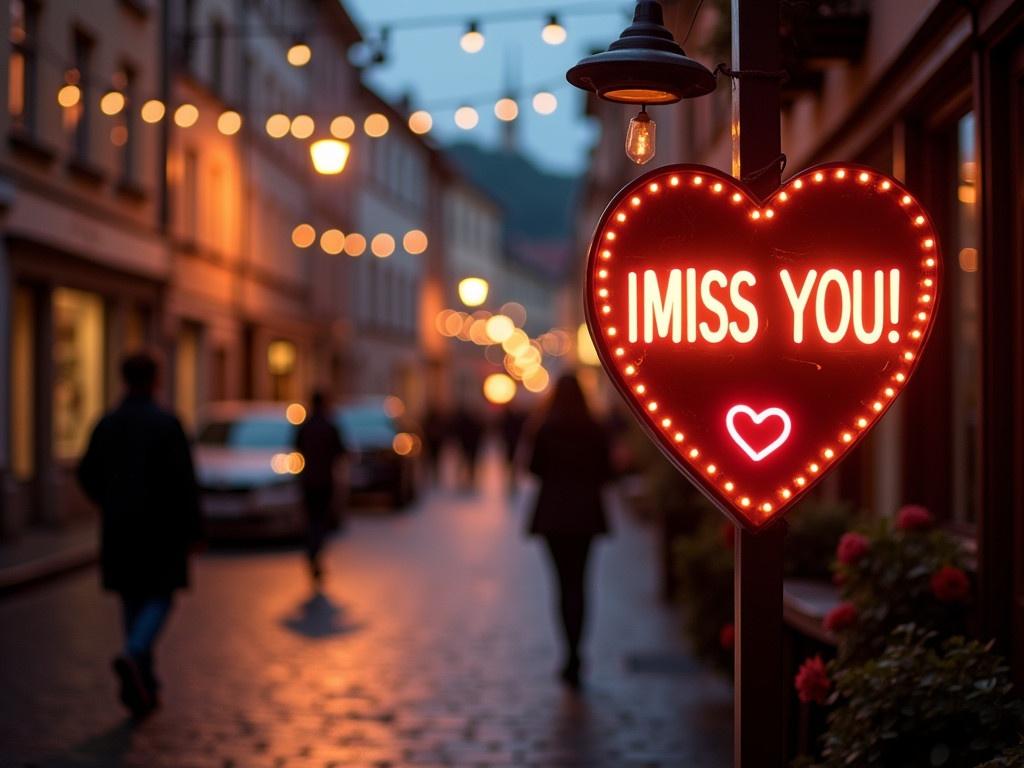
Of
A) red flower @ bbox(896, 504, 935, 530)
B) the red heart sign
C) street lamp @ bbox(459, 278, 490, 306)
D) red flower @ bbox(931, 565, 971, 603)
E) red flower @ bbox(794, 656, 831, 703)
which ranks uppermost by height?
street lamp @ bbox(459, 278, 490, 306)

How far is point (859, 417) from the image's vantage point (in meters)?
3.95

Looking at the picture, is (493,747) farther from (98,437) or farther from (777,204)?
(777,204)

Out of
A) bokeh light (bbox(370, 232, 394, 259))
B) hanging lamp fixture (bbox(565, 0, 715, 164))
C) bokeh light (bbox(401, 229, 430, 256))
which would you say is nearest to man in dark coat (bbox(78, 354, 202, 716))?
hanging lamp fixture (bbox(565, 0, 715, 164))

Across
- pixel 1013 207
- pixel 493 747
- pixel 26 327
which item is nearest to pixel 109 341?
pixel 26 327

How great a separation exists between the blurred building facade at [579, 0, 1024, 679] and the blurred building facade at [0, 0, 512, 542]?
7.78 m

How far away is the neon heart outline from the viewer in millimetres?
3895

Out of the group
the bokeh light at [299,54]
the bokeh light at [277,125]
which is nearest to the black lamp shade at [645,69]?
the bokeh light at [299,54]

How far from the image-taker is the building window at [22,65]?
1822cm

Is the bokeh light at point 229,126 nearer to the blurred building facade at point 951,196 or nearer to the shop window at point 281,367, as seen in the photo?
the shop window at point 281,367

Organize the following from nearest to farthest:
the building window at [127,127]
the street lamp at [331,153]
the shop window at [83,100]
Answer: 1. the street lamp at [331,153]
2. the shop window at [83,100]
3. the building window at [127,127]

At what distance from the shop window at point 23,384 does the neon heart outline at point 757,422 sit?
53.4ft

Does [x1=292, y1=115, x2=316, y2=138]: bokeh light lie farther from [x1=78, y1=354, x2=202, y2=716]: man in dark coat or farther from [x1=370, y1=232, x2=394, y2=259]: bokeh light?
[x1=78, y1=354, x2=202, y2=716]: man in dark coat

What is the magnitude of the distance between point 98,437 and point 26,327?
1186 cm

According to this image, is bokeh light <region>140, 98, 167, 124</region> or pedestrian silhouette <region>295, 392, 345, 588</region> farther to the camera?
bokeh light <region>140, 98, 167, 124</region>
